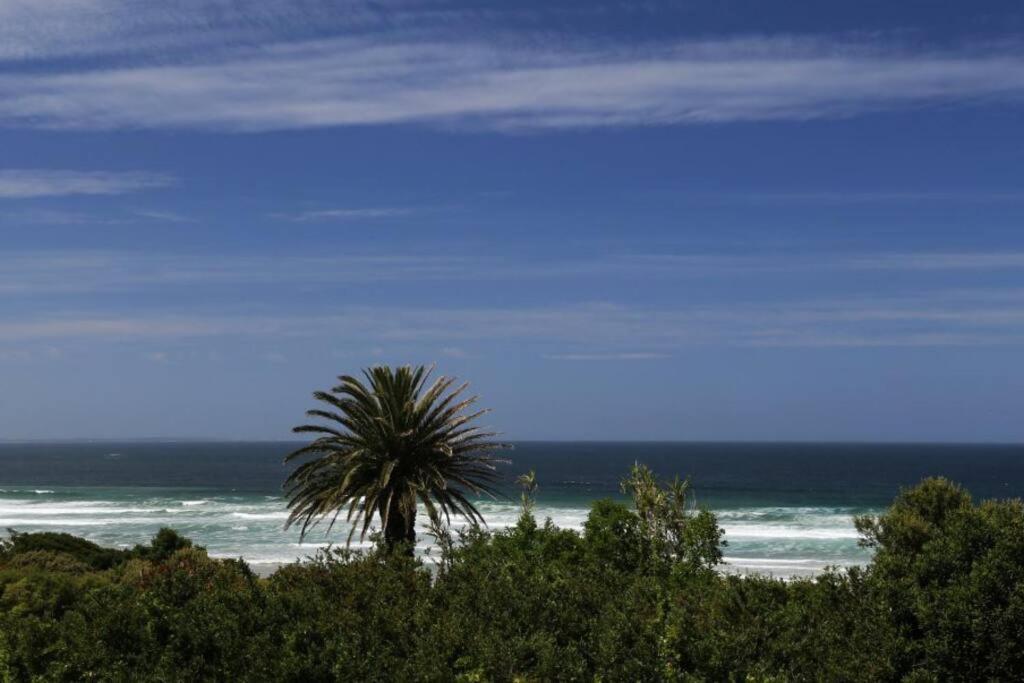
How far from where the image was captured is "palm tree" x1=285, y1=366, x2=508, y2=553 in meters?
26.8

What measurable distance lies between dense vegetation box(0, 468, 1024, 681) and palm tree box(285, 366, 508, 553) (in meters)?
11.6

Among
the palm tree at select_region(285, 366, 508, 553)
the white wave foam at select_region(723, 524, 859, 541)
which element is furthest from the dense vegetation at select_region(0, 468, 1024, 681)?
the white wave foam at select_region(723, 524, 859, 541)

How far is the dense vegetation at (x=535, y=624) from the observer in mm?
10188

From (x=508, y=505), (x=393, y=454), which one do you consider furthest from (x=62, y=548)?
(x=508, y=505)

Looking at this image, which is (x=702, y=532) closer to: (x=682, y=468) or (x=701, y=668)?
(x=701, y=668)

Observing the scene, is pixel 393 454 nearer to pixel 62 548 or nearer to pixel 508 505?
pixel 62 548

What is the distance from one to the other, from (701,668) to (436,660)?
2624mm

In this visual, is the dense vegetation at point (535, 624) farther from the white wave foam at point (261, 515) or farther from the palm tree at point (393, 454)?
the white wave foam at point (261, 515)

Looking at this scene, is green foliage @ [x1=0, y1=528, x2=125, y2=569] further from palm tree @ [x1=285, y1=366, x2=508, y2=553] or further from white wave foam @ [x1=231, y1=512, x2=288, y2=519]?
white wave foam @ [x1=231, y1=512, x2=288, y2=519]

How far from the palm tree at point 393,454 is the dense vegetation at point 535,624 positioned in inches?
457

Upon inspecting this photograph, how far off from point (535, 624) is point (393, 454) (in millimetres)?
16753

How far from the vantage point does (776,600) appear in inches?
575

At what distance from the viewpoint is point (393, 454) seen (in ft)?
89.4

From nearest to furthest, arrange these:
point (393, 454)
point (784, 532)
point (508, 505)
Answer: point (393, 454) < point (784, 532) < point (508, 505)
